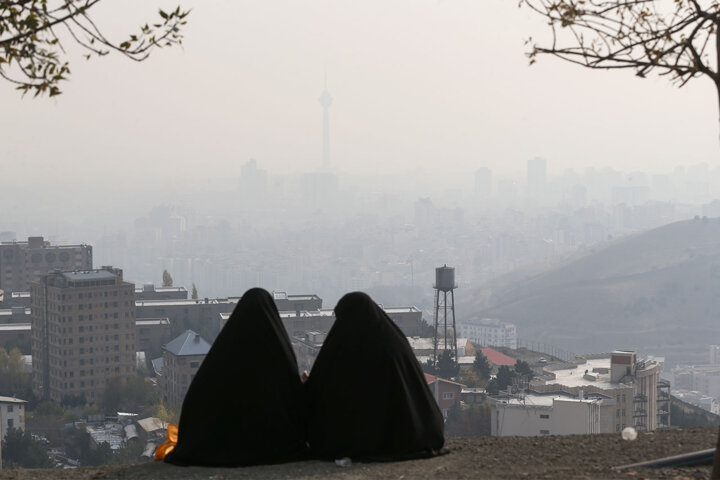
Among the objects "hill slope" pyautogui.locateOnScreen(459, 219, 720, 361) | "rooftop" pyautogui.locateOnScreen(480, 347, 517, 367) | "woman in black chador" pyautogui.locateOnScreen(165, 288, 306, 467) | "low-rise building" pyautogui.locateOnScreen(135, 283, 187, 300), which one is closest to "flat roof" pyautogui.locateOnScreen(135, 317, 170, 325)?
"low-rise building" pyautogui.locateOnScreen(135, 283, 187, 300)

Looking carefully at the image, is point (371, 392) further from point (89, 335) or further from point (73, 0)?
point (89, 335)

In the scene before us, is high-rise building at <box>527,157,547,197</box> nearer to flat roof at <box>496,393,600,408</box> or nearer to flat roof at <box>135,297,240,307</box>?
flat roof at <box>135,297,240,307</box>

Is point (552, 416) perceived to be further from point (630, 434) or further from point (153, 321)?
point (153, 321)

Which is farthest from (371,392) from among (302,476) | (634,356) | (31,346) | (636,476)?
(31,346)

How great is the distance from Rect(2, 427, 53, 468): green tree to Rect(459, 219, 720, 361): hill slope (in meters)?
71.4

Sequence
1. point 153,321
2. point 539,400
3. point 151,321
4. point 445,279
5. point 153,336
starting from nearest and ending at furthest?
point 539,400 < point 445,279 < point 153,336 < point 153,321 < point 151,321

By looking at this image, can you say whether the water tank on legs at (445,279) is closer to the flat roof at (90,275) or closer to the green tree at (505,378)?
the green tree at (505,378)

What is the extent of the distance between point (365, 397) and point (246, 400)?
520mm

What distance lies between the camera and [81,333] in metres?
47.2

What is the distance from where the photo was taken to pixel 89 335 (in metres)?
47.5

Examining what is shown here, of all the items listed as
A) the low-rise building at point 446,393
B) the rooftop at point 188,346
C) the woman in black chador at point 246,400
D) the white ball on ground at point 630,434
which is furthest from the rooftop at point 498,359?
the woman in black chador at point 246,400

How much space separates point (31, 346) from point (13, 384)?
16.0 ft

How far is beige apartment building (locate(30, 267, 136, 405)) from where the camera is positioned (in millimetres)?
45875

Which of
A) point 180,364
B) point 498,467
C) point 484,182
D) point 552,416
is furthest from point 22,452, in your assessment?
point 484,182
